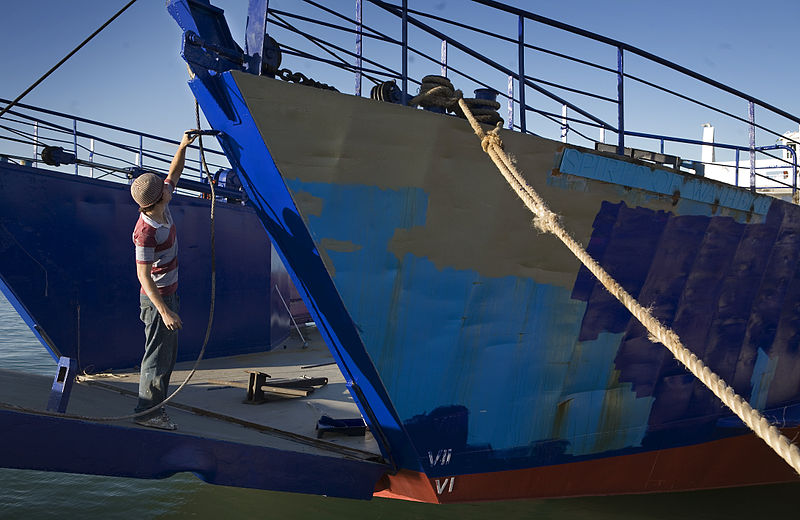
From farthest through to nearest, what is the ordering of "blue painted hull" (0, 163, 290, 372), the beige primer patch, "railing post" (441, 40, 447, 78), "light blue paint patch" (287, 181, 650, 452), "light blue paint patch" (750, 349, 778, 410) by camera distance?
"blue painted hull" (0, 163, 290, 372) < "light blue paint patch" (750, 349, 778, 410) < "railing post" (441, 40, 447, 78) < "light blue paint patch" (287, 181, 650, 452) < the beige primer patch

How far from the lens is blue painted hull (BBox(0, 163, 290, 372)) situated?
661cm

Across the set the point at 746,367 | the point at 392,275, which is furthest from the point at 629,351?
the point at 392,275

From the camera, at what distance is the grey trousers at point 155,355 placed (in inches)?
150

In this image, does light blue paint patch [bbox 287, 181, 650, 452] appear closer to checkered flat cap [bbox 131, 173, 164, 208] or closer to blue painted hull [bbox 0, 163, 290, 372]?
checkered flat cap [bbox 131, 173, 164, 208]

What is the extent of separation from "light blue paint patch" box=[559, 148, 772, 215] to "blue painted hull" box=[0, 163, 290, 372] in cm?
583

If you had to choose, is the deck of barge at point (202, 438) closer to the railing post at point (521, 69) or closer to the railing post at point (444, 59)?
the railing post at point (521, 69)

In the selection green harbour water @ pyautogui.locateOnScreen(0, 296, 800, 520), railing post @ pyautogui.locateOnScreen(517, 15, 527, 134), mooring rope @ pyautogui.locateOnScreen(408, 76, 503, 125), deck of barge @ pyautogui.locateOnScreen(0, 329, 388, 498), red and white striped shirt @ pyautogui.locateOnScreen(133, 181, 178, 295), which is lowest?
green harbour water @ pyautogui.locateOnScreen(0, 296, 800, 520)

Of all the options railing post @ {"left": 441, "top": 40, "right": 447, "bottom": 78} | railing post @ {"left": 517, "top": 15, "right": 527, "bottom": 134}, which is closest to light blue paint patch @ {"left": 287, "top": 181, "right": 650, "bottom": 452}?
railing post @ {"left": 517, "top": 15, "right": 527, "bottom": 134}

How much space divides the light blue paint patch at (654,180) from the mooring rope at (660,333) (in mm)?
849

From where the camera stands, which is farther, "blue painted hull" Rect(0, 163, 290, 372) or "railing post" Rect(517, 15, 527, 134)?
"blue painted hull" Rect(0, 163, 290, 372)

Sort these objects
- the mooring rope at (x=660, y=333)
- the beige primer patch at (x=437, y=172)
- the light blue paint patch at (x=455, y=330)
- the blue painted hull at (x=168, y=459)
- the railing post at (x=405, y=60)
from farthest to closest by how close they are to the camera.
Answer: the railing post at (x=405, y=60)
the light blue paint patch at (x=455, y=330)
the beige primer patch at (x=437, y=172)
the blue painted hull at (x=168, y=459)
the mooring rope at (x=660, y=333)

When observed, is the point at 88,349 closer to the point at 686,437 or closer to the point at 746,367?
the point at 686,437

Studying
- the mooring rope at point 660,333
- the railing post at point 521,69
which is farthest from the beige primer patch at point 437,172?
the railing post at point 521,69

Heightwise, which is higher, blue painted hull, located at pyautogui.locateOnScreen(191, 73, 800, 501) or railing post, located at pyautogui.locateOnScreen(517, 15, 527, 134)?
railing post, located at pyautogui.locateOnScreen(517, 15, 527, 134)
